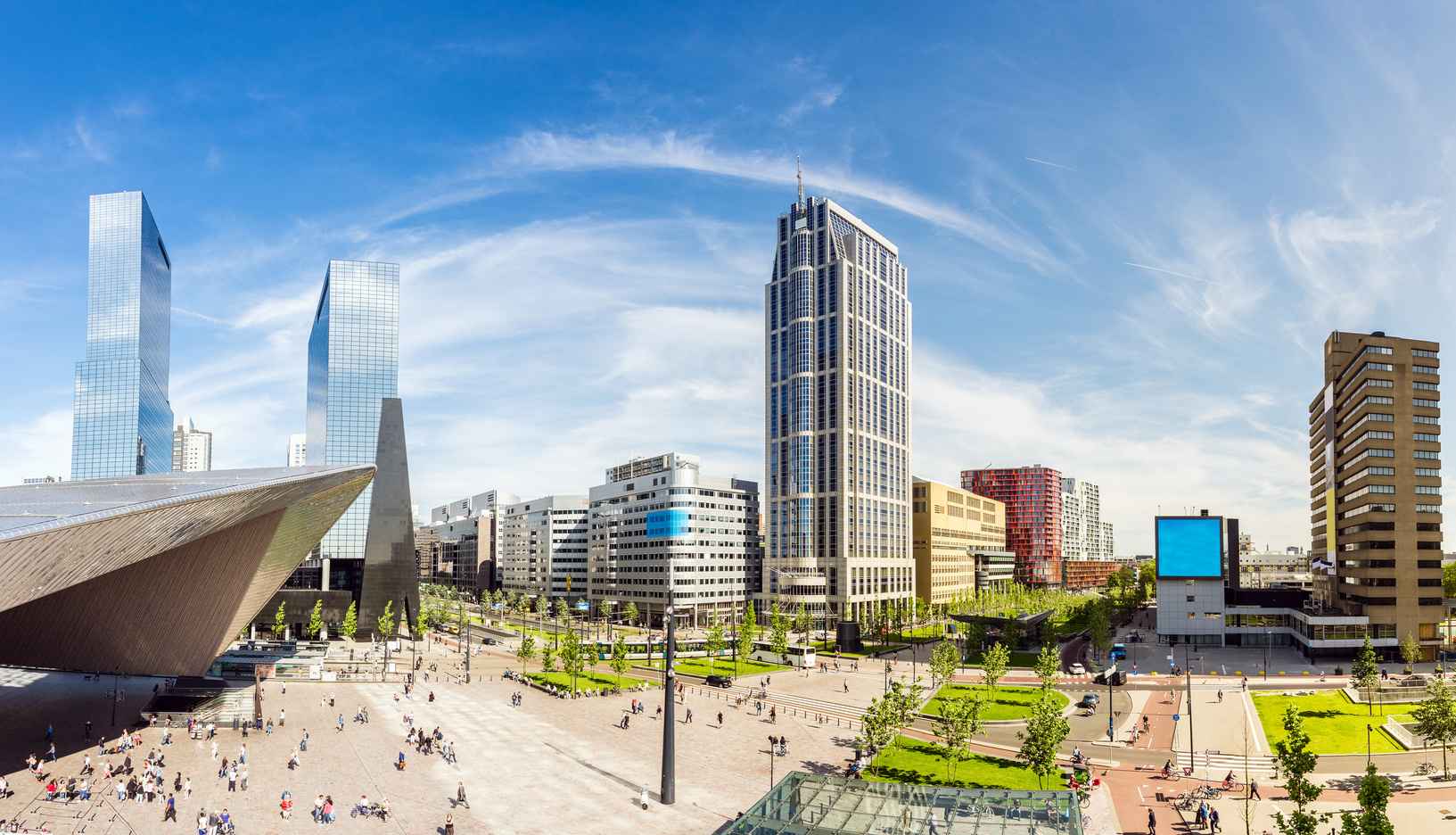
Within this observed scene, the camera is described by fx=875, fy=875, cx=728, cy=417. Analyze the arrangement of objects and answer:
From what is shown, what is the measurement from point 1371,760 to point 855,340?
10504 centimetres

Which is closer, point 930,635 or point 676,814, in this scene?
point 676,814

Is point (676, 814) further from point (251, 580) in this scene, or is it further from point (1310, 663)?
point (1310, 663)

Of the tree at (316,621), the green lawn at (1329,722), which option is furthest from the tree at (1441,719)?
the tree at (316,621)

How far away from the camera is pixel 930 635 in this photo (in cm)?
13162

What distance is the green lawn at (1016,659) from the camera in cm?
9212

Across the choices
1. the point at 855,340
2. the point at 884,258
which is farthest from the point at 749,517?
the point at 884,258

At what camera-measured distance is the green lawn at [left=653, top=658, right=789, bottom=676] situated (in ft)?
284

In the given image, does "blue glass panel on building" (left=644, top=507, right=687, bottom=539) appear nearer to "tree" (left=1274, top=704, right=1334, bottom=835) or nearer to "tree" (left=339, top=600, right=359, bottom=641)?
"tree" (left=339, top=600, right=359, bottom=641)

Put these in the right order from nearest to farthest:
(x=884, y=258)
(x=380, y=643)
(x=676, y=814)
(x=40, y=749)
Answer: (x=676, y=814) < (x=40, y=749) < (x=380, y=643) < (x=884, y=258)

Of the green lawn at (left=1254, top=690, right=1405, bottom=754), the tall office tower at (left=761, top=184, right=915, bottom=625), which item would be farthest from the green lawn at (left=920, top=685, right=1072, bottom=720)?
the tall office tower at (left=761, top=184, right=915, bottom=625)

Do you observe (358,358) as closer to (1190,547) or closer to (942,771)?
(1190,547)

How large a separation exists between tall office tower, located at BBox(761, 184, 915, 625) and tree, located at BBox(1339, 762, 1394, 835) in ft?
371

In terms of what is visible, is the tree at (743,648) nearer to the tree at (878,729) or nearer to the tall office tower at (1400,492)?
the tree at (878,729)

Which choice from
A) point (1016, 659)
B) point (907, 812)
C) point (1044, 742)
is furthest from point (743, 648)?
point (907, 812)
